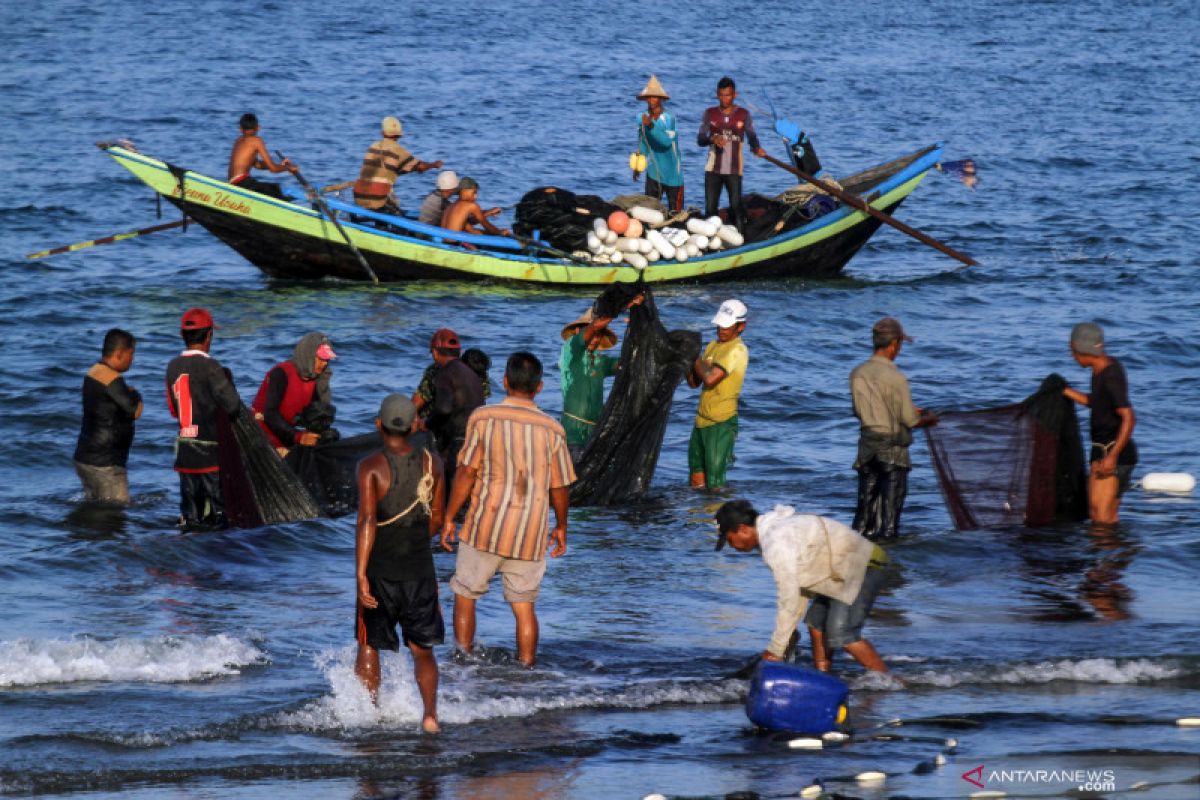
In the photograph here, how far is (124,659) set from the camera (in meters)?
9.30

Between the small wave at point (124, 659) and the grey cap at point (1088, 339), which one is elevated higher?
the grey cap at point (1088, 339)

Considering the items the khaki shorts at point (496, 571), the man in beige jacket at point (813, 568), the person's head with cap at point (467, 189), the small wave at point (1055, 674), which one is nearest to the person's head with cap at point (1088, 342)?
the small wave at point (1055, 674)

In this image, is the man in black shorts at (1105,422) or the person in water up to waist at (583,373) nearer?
the man in black shorts at (1105,422)

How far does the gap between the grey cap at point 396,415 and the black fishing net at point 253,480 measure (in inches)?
134

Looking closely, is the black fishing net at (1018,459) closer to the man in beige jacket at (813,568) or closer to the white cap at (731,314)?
the white cap at (731,314)

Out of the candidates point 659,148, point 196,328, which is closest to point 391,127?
point 659,148

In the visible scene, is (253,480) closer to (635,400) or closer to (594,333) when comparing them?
(594,333)

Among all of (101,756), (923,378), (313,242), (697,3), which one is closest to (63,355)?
(313,242)

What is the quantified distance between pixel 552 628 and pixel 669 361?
2.82 metres

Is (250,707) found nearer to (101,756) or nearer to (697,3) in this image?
(101,756)

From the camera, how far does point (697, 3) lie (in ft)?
175

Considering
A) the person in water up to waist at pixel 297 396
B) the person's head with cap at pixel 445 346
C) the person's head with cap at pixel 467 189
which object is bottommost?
the person in water up to waist at pixel 297 396

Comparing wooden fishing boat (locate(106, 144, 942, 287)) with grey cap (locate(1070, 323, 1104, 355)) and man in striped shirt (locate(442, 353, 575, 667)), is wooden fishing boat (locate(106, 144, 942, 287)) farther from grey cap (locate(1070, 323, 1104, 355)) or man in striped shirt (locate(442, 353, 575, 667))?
man in striped shirt (locate(442, 353, 575, 667))

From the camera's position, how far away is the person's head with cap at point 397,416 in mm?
7871
